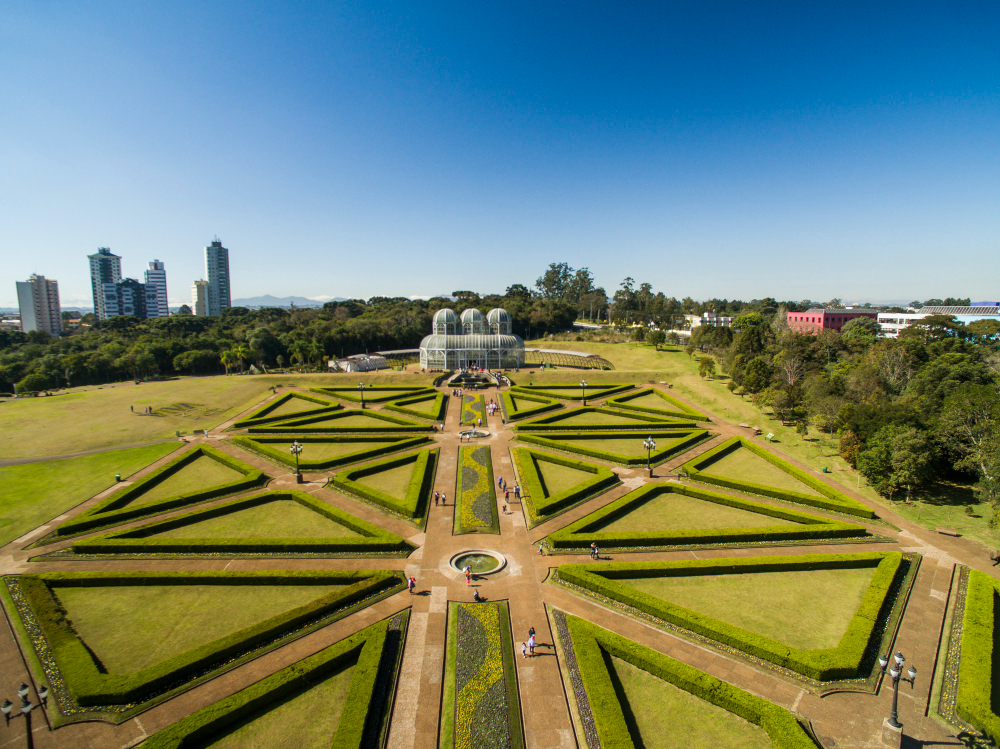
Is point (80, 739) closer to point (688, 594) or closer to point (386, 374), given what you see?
point (688, 594)

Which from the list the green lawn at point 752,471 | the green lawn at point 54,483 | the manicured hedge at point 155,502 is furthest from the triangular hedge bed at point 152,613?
the green lawn at point 752,471

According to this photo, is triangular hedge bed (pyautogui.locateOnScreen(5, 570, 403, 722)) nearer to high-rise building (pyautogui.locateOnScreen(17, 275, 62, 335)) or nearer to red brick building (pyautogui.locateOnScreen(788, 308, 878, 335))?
red brick building (pyautogui.locateOnScreen(788, 308, 878, 335))

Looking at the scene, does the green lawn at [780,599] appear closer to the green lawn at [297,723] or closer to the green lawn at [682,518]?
the green lawn at [682,518]

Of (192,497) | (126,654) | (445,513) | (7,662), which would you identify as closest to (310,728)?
(126,654)

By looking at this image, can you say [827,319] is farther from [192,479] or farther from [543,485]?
[192,479]

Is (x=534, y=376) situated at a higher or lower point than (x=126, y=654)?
higher

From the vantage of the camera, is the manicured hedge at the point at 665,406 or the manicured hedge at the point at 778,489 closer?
the manicured hedge at the point at 778,489
